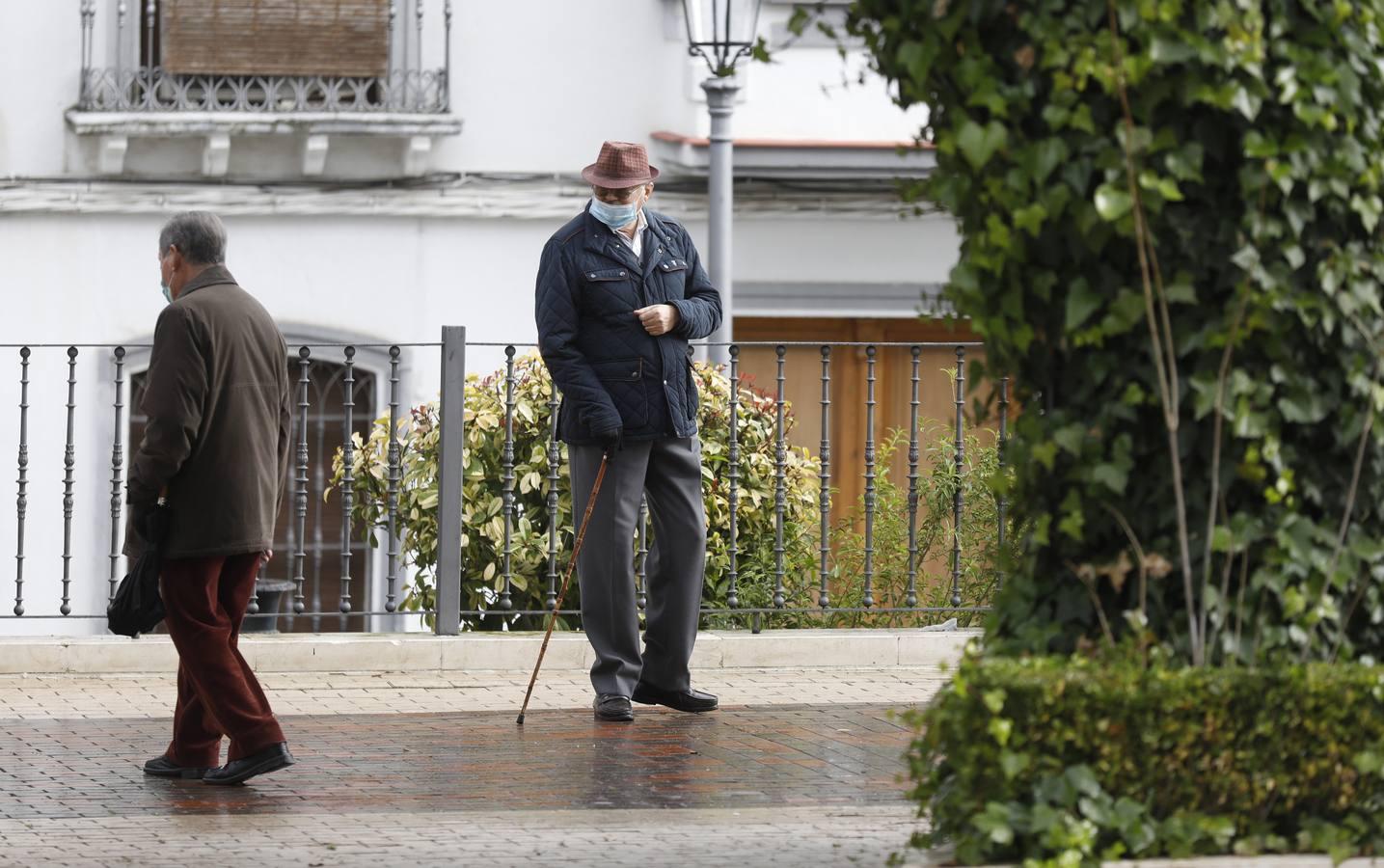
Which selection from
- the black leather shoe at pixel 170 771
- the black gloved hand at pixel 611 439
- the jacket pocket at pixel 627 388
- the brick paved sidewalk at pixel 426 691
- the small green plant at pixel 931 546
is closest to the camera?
the black leather shoe at pixel 170 771

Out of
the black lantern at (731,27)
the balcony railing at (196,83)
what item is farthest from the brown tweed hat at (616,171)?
the balcony railing at (196,83)

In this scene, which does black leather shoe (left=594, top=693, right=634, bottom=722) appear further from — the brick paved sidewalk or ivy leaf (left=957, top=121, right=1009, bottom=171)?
ivy leaf (left=957, top=121, right=1009, bottom=171)

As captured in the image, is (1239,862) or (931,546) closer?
(1239,862)

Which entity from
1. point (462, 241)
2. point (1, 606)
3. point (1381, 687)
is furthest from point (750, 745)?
point (462, 241)

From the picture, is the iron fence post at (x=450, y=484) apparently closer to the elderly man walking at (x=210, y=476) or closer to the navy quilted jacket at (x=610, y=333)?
the navy quilted jacket at (x=610, y=333)

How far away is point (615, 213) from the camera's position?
8164 mm

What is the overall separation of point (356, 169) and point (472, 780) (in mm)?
8404

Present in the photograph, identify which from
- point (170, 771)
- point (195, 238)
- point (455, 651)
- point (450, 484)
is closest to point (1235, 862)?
point (170, 771)

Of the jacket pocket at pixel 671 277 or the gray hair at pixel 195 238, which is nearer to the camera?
the gray hair at pixel 195 238

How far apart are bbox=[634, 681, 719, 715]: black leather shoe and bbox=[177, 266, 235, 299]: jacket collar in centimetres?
227

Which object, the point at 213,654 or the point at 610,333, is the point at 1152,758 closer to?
the point at 213,654

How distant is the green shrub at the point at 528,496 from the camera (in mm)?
9992

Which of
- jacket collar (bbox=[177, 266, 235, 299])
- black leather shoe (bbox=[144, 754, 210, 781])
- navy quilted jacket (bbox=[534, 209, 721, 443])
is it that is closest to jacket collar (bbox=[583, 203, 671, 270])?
navy quilted jacket (bbox=[534, 209, 721, 443])

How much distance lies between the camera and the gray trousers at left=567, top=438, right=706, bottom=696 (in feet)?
26.9
